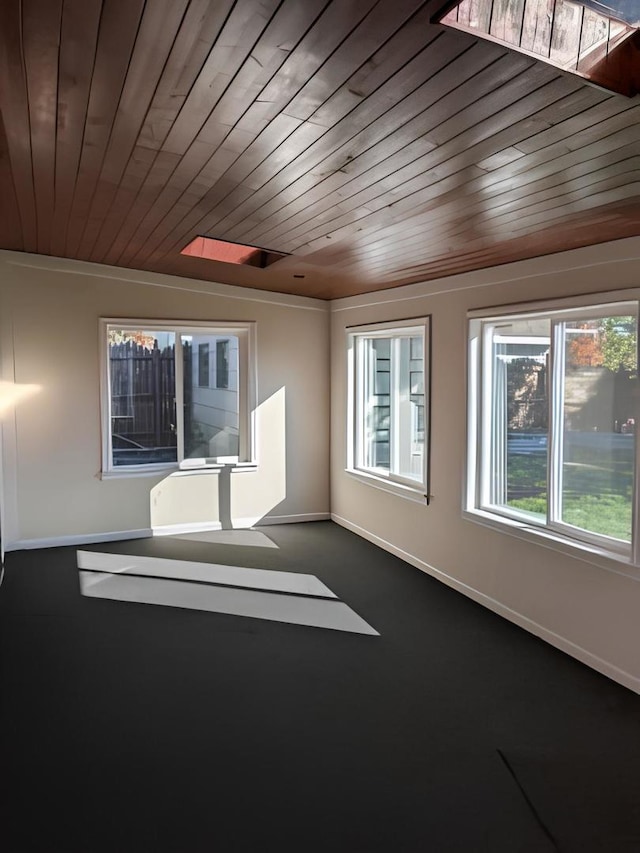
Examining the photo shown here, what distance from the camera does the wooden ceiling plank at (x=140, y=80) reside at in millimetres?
1787

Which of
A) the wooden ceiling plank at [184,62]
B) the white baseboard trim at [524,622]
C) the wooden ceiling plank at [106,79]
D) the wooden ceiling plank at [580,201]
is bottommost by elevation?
the white baseboard trim at [524,622]

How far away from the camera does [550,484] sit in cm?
421

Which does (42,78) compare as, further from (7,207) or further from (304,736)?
(304,736)

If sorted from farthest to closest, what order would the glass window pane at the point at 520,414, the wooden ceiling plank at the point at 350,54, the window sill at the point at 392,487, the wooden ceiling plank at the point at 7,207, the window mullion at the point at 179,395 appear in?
the window mullion at the point at 179,395, the window sill at the point at 392,487, the glass window pane at the point at 520,414, the wooden ceiling plank at the point at 7,207, the wooden ceiling plank at the point at 350,54

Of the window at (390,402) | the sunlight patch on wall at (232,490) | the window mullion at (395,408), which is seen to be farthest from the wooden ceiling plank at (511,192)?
the sunlight patch on wall at (232,490)

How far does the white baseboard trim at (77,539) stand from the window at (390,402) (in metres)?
2.20

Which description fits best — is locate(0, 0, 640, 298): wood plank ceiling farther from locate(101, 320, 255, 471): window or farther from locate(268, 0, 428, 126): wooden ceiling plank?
locate(101, 320, 255, 471): window

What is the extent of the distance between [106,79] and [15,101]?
0.44m

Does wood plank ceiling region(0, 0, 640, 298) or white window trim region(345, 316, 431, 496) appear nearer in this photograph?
wood plank ceiling region(0, 0, 640, 298)

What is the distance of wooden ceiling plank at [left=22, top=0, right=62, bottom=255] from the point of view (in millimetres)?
1821

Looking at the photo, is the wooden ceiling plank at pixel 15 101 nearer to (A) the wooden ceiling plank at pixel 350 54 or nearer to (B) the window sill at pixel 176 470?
(A) the wooden ceiling plank at pixel 350 54

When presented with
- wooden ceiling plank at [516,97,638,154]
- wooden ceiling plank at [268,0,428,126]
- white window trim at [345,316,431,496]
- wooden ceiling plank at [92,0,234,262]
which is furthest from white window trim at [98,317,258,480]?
wooden ceiling plank at [516,97,638,154]

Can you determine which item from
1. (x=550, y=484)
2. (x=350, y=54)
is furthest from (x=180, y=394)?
(x=350, y=54)

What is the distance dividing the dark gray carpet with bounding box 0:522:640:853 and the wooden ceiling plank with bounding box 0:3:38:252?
2.55m
